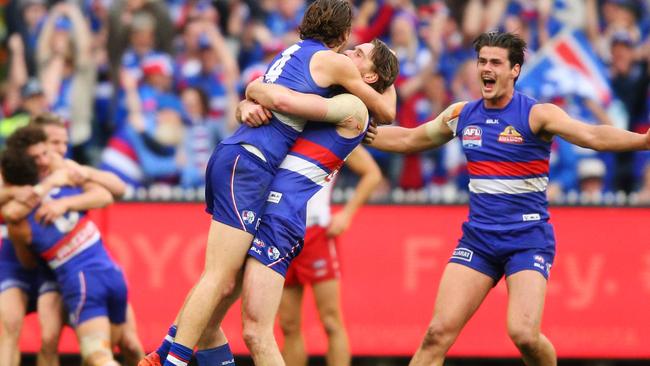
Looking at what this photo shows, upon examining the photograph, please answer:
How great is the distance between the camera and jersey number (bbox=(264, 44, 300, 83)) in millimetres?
8531

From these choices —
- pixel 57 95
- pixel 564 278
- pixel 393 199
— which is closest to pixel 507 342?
pixel 564 278

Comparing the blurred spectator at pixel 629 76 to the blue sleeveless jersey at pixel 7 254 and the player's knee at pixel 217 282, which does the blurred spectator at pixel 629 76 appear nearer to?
the blue sleeveless jersey at pixel 7 254

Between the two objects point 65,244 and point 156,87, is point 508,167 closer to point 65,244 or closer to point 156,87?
point 65,244

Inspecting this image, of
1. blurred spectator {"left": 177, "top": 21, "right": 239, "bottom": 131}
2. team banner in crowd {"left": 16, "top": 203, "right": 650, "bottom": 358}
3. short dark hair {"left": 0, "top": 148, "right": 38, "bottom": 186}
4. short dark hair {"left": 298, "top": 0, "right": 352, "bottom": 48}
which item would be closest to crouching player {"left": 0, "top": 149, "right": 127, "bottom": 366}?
short dark hair {"left": 0, "top": 148, "right": 38, "bottom": 186}

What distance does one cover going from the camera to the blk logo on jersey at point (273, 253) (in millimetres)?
8359

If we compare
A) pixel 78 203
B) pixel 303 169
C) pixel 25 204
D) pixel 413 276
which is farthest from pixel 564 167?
pixel 25 204

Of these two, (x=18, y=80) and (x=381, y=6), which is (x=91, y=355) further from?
(x=381, y=6)

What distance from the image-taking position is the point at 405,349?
12742 mm

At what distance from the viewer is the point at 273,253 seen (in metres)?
8.38

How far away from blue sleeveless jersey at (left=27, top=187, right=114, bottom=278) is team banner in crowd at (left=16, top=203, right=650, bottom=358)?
2.29 meters

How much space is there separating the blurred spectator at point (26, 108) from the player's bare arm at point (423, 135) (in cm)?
570

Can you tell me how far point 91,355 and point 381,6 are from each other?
711 cm

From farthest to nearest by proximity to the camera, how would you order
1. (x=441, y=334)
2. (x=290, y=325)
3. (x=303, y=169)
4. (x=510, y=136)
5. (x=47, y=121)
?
(x=290, y=325) → (x=47, y=121) → (x=510, y=136) → (x=441, y=334) → (x=303, y=169)

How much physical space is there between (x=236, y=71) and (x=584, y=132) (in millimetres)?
7103
